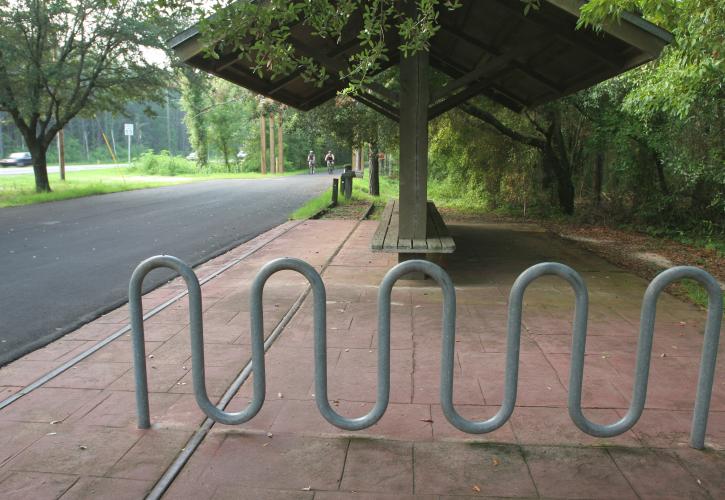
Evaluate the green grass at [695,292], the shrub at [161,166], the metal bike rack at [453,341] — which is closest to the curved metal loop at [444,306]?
the metal bike rack at [453,341]

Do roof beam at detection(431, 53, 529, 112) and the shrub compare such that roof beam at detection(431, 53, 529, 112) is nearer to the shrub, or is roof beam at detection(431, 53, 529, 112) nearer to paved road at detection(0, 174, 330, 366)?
paved road at detection(0, 174, 330, 366)

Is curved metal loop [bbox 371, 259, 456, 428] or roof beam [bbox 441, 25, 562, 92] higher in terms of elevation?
roof beam [bbox 441, 25, 562, 92]

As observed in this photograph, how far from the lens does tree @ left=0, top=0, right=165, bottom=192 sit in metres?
19.7

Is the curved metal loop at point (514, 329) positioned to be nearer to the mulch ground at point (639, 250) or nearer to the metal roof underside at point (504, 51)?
the metal roof underside at point (504, 51)

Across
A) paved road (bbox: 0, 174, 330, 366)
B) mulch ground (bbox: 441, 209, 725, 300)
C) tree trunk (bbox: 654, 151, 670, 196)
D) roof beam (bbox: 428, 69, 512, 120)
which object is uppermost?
roof beam (bbox: 428, 69, 512, 120)

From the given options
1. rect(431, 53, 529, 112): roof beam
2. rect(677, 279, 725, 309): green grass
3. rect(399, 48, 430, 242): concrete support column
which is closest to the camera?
rect(677, 279, 725, 309): green grass

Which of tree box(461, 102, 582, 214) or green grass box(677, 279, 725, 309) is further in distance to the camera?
tree box(461, 102, 582, 214)

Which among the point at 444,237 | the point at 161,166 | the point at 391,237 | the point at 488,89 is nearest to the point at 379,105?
the point at 488,89

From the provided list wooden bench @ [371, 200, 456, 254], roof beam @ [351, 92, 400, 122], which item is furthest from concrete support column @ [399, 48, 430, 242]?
roof beam @ [351, 92, 400, 122]

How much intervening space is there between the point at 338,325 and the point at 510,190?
13614 mm

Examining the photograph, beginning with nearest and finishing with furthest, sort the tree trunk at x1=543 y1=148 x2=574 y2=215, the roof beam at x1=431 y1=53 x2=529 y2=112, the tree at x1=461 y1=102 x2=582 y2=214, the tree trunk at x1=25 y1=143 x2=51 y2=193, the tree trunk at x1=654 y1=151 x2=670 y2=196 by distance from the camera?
the roof beam at x1=431 y1=53 x2=529 y2=112
the tree trunk at x1=654 y1=151 x2=670 y2=196
the tree at x1=461 y1=102 x2=582 y2=214
the tree trunk at x1=543 y1=148 x2=574 y2=215
the tree trunk at x1=25 y1=143 x2=51 y2=193

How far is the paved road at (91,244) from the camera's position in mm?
6301

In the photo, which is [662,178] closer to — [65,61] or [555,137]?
[555,137]

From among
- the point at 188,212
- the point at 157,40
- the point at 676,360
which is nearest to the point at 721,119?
the point at 676,360
